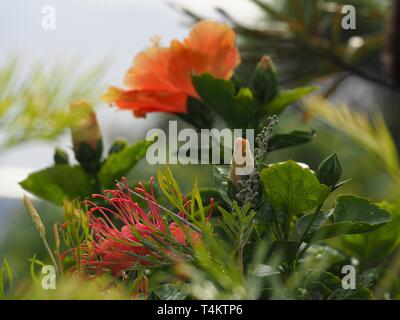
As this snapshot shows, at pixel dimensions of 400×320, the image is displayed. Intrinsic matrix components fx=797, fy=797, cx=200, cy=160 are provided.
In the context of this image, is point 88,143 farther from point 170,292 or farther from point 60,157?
point 170,292

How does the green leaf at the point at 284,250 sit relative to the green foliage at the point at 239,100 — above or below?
below

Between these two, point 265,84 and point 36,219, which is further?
point 265,84

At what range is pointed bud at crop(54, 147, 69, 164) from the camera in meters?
0.51

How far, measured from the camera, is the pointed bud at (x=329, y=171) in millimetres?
333

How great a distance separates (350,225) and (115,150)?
227mm

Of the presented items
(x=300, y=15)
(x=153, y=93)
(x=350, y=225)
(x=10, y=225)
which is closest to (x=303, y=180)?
(x=350, y=225)

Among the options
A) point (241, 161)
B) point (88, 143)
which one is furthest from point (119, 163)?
point (241, 161)

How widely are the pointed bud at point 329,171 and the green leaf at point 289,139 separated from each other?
0.32 ft

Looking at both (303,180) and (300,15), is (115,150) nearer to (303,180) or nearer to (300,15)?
(303,180)

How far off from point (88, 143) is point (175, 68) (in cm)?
9

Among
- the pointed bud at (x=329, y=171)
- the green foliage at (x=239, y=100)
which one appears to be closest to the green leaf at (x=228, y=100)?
the green foliage at (x=239, y=100)

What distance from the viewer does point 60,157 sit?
0.52m

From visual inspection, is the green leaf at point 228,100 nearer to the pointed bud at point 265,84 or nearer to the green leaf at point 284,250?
the pointed bud at point 265,84

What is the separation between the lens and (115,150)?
0.52 meters
